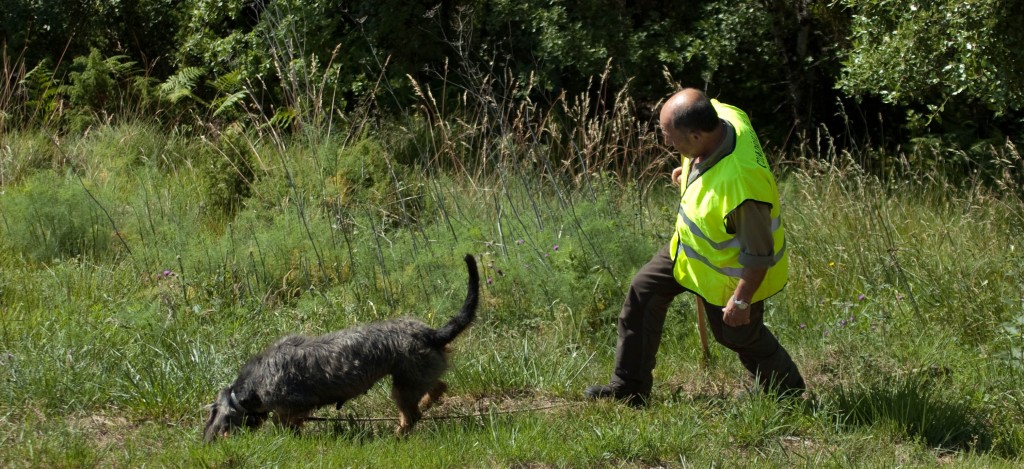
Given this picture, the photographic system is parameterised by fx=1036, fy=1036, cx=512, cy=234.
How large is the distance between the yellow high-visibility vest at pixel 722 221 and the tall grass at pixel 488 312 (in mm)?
714

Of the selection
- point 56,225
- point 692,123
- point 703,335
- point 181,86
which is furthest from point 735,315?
point 181,86

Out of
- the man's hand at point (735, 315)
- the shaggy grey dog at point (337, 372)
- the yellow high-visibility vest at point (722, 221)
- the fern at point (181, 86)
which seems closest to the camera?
the yellow high-visibility vest at point (722, 221)

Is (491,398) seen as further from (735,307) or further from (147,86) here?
(147,86)

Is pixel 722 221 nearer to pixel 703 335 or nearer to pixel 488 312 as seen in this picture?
pixel 703 335

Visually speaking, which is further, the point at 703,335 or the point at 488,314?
the point at 488,314

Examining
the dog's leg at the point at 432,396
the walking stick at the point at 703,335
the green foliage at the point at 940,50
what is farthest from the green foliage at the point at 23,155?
the green foliage at the point at 940,50

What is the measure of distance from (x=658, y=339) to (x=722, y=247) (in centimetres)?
87

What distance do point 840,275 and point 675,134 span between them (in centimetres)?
288

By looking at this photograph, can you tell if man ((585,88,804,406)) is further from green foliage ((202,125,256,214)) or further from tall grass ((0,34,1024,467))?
green foliage ((202,125,256,214))

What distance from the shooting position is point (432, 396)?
5602mm

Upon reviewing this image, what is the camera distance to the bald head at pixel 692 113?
16.2 ft

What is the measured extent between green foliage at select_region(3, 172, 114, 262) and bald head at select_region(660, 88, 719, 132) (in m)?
5.02

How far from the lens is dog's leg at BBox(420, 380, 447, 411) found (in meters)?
5.57

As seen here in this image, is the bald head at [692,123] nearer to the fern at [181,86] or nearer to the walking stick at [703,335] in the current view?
the walking stick at [703,335]
